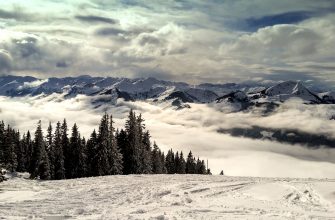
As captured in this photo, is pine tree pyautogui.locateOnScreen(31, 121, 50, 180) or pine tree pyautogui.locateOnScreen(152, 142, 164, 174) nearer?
pine tree pyautogui.locateOnScreen(31, 121, 50, 180)

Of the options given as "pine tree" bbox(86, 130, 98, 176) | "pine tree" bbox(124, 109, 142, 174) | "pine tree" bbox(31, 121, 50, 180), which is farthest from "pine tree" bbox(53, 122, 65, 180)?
"pine tree" bbox(124, 109, 142, 174)

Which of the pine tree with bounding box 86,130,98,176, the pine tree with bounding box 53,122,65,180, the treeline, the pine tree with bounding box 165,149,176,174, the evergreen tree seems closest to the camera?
the treeline

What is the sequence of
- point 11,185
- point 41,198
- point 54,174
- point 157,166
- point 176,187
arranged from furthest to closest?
point 157,166
point 54,174
point 11,185
point 176,187
point 41,198

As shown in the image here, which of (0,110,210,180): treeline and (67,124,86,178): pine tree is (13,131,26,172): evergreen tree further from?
(67,124,86,178): pine tree

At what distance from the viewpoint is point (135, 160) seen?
73.8 meters

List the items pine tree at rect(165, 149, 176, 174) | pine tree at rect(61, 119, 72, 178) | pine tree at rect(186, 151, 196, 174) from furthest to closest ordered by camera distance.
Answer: pine tree at rect(186, 151, 196, 174)
pine tree at rect(165, 149, 176, 174)
pine tree at rect(61, 119, 72, 178)

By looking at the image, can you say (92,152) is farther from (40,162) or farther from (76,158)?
(40,162)

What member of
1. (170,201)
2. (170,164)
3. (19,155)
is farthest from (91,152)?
(170,201)

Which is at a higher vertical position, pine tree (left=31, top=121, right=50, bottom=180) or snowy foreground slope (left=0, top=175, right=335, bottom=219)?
pine tree (left=31, top=121, right=50, bottom=180)

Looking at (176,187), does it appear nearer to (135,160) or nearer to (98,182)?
(98,182)

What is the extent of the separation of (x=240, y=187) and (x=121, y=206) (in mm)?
10427

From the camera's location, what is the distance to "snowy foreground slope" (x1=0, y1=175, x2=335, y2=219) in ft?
79.6

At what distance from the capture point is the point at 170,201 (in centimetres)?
2855

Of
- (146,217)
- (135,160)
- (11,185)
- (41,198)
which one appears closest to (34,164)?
(135,160)
